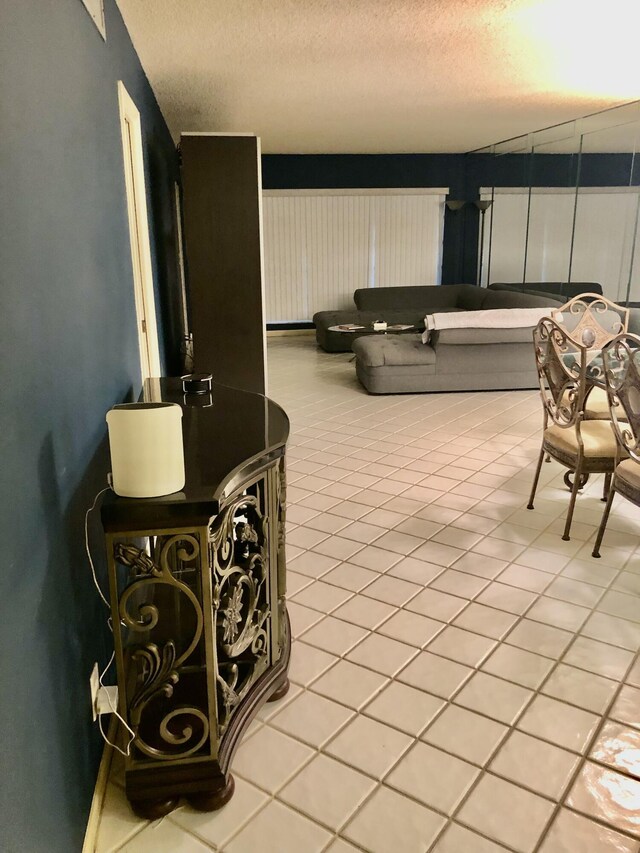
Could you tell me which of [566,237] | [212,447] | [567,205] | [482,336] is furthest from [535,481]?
[567,205]

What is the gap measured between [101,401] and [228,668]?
0.86 meters

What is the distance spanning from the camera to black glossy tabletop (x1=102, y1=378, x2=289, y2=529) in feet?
4.66

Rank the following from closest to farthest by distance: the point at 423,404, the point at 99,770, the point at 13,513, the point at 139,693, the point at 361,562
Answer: the point at 13,513
the point at 139,693
the point at 99,770
the point at 361,562
the point at 423,404

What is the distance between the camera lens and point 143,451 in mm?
1419

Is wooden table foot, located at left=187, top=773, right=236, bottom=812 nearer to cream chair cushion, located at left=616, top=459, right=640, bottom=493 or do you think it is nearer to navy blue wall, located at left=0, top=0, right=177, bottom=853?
navy blue wall, located at left=0, top=0, right=177, bottom=853

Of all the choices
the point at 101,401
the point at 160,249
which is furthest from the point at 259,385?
the point at 101,401

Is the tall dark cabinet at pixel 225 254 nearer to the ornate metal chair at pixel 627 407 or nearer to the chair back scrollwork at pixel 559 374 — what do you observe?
the chair back scrollwork at pixel 559 374

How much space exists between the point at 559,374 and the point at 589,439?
1.08 ft

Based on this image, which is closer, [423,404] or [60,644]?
[60,644]

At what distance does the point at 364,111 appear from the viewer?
5.74m

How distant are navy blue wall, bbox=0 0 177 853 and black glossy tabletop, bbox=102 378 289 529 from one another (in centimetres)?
18

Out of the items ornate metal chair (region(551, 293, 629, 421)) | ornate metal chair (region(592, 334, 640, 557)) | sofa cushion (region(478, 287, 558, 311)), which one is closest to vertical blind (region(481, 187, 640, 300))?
sofa cushion (region(478, 287, 558, 311))

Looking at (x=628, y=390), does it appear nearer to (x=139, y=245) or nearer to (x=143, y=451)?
(x=143, y=451)

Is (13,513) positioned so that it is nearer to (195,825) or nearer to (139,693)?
(139,693)
